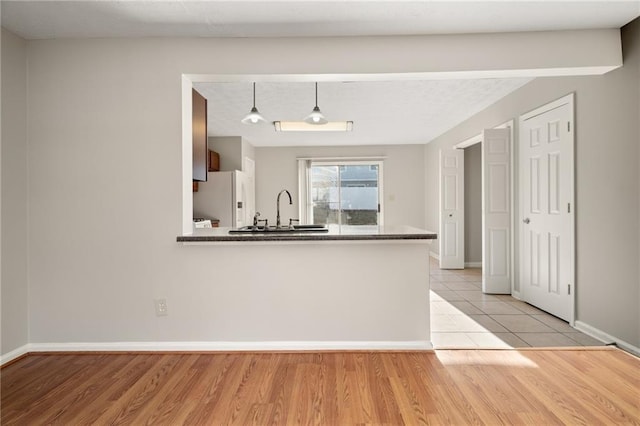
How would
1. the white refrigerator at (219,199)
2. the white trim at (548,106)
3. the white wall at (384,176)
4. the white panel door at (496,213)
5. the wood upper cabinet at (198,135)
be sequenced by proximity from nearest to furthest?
the wood upper cabinet at (198,135) < the white trim at (548,106) < the white panel door at (496,213) < the white refrigerator at (219,199) < the white wall at (384,176)

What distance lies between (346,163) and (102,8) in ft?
19.6

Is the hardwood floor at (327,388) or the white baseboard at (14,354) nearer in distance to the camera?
the hardwood floor at (327,388)

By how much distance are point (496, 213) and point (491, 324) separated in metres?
1.63

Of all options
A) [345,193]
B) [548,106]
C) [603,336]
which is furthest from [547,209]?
[345,193]

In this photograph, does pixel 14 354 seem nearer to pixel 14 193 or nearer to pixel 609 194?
pixel 14 193

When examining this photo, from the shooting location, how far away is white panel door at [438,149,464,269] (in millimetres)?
6133

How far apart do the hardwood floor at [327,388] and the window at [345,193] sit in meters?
5.51

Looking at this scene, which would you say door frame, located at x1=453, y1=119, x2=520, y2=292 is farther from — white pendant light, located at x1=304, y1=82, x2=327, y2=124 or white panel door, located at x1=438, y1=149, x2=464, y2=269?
white pendant light, located at x1=304, y1=82, x2=327, y2=124

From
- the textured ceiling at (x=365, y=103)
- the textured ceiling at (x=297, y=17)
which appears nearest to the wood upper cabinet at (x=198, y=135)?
the textured ceiling at (x=297, y=17)

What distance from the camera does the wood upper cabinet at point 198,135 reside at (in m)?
3.05

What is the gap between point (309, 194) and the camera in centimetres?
796

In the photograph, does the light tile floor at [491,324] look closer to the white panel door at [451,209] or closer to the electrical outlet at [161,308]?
the white panel door at [451,209]

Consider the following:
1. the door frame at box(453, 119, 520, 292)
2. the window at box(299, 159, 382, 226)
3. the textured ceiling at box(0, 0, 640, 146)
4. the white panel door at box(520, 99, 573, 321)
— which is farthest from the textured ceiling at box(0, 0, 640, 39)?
the window at box(299, 159, 382, 226)

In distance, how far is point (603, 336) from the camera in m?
2.91
